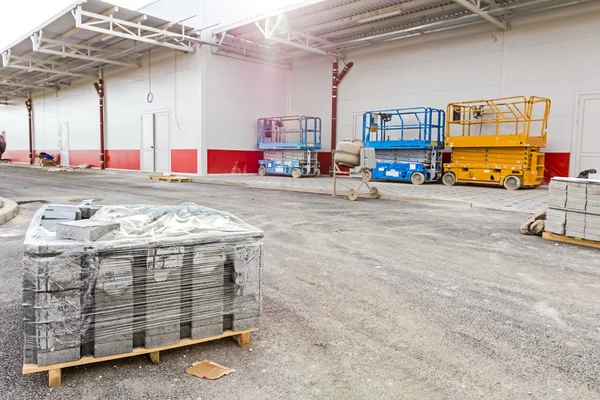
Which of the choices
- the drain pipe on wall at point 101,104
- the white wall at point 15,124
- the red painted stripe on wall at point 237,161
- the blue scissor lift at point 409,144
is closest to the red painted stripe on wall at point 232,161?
the red painted stripe on wall at point 237,161

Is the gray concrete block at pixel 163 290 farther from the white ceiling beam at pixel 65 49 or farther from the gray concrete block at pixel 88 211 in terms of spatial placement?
the white ceiling beam at pixel 65 49

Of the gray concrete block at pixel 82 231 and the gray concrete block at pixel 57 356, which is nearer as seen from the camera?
the gray concrete block at pixel 57 356

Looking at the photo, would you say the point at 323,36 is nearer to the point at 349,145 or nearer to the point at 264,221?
the point at 349,145

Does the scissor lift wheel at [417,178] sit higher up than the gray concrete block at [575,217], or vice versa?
the scissor lift wheel at [417,178]

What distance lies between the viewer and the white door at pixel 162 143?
766 inches

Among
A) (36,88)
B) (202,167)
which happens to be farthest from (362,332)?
(36,88)

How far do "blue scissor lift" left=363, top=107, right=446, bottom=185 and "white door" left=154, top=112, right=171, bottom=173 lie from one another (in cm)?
890

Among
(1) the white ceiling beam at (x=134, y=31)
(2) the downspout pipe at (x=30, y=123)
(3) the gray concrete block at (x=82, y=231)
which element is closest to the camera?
(3) the gray concrete block at (x=82, y=231)

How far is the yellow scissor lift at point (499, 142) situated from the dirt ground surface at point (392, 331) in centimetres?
769

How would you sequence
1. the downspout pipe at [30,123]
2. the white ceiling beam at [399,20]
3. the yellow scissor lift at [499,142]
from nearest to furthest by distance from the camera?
the yellow scissor lift at [499,142] → the white ceiling beam at [399,20] → the downspout pipe at [30,123]

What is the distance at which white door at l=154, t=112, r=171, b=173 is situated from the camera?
19.5 meters

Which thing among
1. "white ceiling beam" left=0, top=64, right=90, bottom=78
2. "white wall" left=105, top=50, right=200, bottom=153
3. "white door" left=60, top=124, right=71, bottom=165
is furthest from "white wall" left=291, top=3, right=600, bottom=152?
"white door" left=60, top=124, right=71, bottom=165

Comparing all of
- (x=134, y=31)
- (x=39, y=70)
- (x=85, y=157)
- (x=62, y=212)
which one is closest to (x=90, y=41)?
(x=134, y=31)

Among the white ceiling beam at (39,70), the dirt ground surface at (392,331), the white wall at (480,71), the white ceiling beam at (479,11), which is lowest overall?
the dirt ground surface at (392,331)
